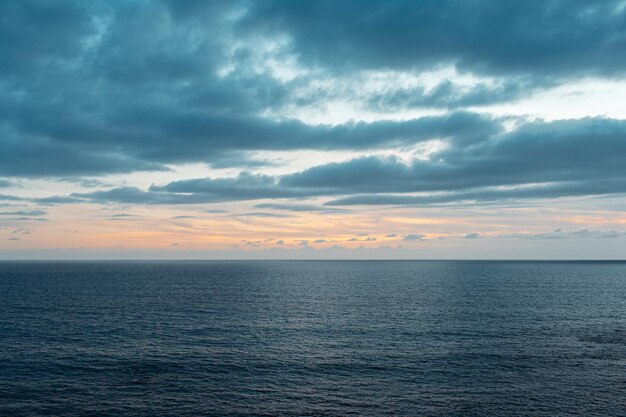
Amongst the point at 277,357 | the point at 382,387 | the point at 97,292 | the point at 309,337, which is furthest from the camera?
the point at 97,292

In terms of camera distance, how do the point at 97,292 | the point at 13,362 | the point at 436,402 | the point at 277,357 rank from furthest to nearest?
the point at 97,292, the point at 277,357, the point at 13,362, the point at 436,402

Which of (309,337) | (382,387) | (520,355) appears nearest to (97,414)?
(382,387)

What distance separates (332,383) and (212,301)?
98.6 metres

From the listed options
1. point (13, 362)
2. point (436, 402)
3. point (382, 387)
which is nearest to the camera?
point (436, 402)

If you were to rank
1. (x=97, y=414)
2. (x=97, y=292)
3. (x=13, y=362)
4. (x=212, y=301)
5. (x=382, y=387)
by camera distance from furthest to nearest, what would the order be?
(x=97, y=292) → (x=212, y=301) → (x=13, y=362) → (x=382, y=387) → (x=97, y=414)

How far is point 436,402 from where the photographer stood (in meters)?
62.8

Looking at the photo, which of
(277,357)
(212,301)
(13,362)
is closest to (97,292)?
(212,301)

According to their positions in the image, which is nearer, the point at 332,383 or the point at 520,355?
the point at 332,383

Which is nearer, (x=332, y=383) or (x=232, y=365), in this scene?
(x=332, y=383)

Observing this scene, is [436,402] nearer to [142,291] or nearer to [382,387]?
[382,387]

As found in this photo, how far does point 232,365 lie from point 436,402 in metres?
33.7

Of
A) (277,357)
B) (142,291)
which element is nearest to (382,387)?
(277,357)

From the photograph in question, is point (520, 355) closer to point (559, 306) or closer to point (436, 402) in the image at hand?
point (436, 402)

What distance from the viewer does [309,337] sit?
101 metres
